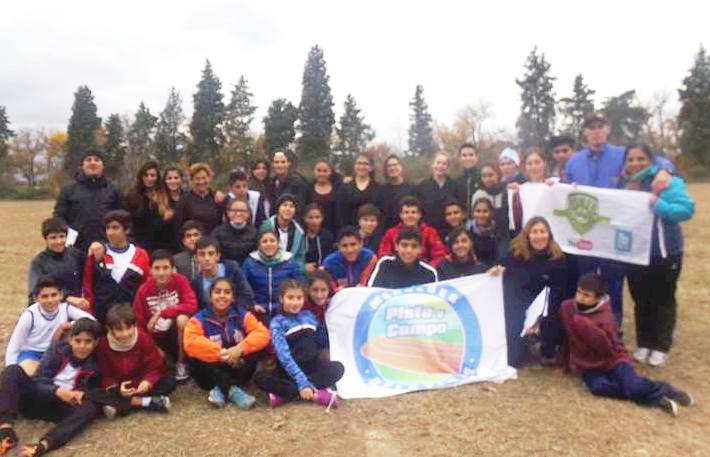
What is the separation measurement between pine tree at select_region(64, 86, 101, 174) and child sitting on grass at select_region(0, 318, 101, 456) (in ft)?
188

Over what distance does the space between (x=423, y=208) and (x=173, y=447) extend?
446cm

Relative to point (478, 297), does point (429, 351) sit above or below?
below

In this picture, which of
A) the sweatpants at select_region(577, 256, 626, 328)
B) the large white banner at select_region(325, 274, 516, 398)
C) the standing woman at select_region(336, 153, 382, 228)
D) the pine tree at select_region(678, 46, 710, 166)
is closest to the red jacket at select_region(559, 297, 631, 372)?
the large white banner at select_region(325, 274, 516, 398)

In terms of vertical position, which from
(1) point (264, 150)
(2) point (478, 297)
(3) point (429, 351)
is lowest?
(3) point (429, 351)

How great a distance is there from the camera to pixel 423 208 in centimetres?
748

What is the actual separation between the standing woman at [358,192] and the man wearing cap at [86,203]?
2.95m

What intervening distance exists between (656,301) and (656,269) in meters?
0.35

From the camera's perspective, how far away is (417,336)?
560 centimetres

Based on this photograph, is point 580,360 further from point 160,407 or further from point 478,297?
point 160,407

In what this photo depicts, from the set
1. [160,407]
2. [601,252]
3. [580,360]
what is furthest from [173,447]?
[601,252]

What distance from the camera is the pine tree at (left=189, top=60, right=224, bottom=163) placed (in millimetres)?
50031

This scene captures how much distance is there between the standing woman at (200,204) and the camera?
6.86 metres

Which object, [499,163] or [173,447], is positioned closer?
[173,447]

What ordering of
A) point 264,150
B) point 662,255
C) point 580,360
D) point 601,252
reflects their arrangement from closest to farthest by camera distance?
point 580,360
point 662,255
point 601,252
point 264,150
